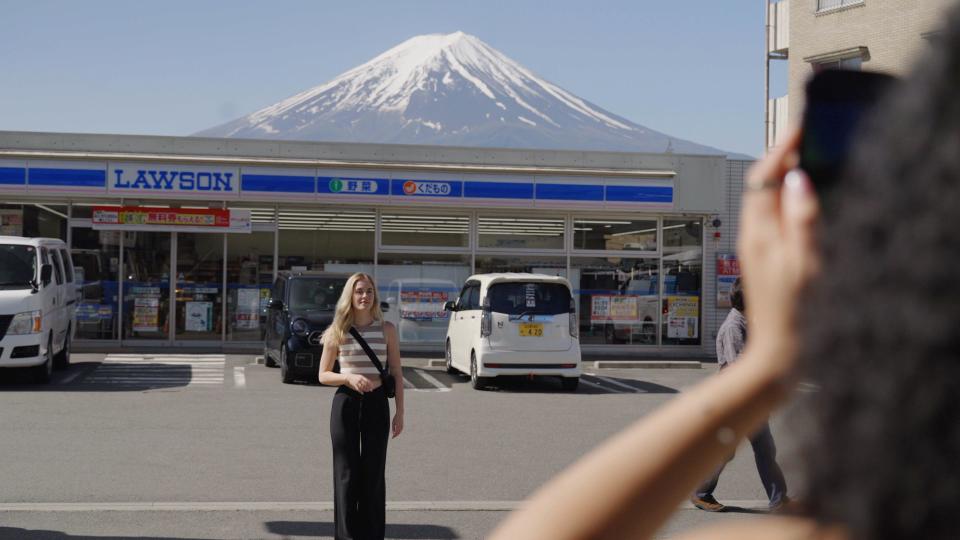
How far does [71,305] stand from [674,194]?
1323 cm

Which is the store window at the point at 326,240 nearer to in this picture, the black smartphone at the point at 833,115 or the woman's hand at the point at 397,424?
the woman's hand at the point at 397,424

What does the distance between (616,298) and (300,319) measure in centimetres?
957

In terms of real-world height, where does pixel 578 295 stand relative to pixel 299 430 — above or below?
above

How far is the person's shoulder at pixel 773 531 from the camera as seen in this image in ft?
2.65

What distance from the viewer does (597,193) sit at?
2462 centimetres

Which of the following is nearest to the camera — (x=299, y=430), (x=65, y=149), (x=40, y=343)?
(x=299, y=430)

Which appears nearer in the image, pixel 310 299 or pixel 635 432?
pixel 635 432


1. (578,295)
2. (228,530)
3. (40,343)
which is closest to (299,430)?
(228,530)

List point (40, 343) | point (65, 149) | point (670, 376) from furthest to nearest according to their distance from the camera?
1. point (65, 149)
2. point (670, 376)
3. point (40, 343)

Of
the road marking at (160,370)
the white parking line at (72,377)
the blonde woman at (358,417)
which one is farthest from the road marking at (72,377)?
the blonde woman at (358,417)

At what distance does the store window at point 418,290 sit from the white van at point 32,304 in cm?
796

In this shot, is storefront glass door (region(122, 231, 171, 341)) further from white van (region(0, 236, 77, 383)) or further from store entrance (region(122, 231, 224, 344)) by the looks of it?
white van (region(0, 236, 77, 383))

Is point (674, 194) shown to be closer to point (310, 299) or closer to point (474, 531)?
point (310, 299)

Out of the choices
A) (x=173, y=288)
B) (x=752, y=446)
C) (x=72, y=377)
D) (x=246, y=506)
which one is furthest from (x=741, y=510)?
(x=173, y=288)
